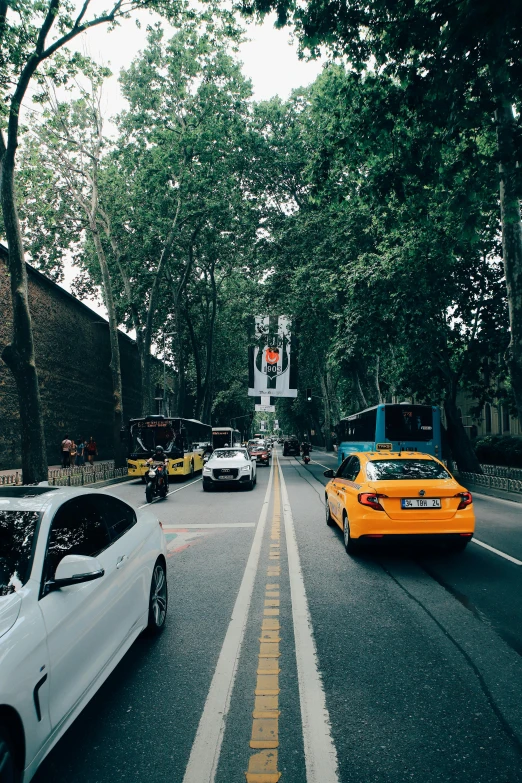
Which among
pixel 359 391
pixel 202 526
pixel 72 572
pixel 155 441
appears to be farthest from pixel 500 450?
pixel 72 572

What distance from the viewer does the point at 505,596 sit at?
620cm

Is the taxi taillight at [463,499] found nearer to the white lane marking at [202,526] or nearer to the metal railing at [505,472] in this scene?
the white lane marking at [202,526]

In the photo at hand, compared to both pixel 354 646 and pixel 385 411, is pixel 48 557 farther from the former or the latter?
pixel 385 411

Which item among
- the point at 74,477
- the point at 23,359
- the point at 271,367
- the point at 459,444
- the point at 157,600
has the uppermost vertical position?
the point at 271,367

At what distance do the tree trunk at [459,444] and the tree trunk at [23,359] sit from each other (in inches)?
630

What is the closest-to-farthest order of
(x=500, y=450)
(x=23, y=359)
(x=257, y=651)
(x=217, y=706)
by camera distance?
(x=217, y=706) → (x=257, y=651) → (x=23, y=359) → (x=500, y=450)

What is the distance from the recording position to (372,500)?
7762mm

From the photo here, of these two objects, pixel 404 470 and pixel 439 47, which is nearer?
pixel 439 47

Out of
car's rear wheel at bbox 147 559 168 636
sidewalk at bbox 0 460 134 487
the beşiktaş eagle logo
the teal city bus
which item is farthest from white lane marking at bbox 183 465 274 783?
the beşiktaş eagle logo

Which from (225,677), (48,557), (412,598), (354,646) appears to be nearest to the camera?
(48,557)

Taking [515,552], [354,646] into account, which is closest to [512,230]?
[515,552]

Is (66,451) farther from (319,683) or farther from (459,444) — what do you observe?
(319,683)

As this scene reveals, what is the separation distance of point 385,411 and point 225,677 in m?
18.2

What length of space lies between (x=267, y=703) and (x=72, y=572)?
159 cm
